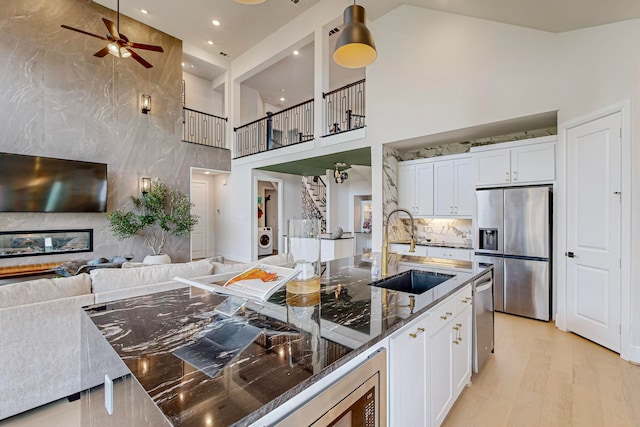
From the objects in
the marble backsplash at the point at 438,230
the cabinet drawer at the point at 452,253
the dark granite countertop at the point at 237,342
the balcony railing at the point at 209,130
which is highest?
the balcony railing at the point at 209,130

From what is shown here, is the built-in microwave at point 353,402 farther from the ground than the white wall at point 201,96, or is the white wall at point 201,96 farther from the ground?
the white wall at point 201,96

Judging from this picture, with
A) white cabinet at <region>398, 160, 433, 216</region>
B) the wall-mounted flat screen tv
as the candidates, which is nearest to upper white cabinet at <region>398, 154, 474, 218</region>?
white cabinet at <region>398, 160, 433, 216</region>

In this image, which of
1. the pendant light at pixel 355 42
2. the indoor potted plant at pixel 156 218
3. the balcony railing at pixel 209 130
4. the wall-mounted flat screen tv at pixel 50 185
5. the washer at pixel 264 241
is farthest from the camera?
the washer at pixel 264 241

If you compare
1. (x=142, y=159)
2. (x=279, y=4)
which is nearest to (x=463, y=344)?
(x=279, y=4)

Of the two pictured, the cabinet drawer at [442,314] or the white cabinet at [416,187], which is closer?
the cabinet drawer at [442,314]

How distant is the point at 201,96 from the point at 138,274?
757cm

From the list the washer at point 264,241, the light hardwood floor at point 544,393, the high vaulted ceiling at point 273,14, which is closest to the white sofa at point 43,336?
the light hardwood floor at point 544,393

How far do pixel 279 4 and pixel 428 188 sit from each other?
468 cm

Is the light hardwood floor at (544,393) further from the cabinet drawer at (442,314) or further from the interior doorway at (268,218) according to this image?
the interior doorway at (268,218)

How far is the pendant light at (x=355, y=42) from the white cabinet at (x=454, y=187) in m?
2.93

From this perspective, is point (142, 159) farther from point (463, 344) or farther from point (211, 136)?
point (463, 344)

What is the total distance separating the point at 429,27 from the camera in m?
4.33

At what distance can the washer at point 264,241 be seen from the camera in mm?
8436

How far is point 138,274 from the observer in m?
2.39
